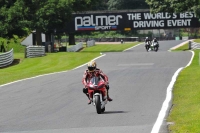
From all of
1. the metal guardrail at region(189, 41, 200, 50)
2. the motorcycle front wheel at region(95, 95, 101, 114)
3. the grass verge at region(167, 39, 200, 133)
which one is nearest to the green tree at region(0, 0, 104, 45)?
the metal guardrail at region(189, 41, 200, 50)

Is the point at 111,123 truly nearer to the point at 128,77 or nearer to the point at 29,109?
the point at 29,109

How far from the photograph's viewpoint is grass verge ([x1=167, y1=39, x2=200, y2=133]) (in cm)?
1102

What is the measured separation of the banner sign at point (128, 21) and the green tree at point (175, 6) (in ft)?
17.0

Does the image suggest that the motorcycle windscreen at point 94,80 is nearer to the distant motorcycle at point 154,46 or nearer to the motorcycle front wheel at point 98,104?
the motorcycle front wheel at point 98,104

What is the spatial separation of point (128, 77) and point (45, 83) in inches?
140

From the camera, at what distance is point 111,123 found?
12.1 metres

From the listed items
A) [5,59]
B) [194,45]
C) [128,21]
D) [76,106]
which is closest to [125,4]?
[128,21]

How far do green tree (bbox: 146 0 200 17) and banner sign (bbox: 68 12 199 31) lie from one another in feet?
17.0

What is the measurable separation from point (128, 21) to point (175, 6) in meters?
10.8

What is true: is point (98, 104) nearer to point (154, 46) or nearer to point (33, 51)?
point (33, 51)

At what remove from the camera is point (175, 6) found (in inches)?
2354

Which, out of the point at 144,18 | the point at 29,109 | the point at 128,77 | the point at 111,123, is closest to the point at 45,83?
the point at 128,77

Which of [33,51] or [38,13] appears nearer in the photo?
[33,51]

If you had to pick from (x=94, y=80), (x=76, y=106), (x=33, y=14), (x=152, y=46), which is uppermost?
(x=33, y=14)
